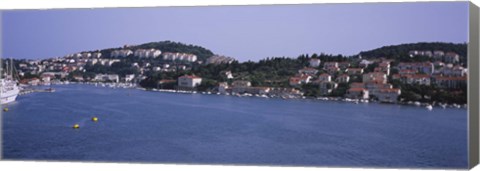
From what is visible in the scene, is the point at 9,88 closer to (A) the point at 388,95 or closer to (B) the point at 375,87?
(B) the point at 375,87

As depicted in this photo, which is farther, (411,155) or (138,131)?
(138,131)

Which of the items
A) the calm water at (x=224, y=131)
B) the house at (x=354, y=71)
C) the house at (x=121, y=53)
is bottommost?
the calm water at (x=224, y=131)

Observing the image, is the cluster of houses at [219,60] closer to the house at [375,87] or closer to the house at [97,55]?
the house at [97,55]

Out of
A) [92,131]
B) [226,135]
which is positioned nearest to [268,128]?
[226,135]

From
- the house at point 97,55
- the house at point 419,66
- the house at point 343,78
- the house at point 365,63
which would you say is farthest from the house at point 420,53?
the house at point 97,55

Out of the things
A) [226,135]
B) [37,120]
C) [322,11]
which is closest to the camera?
[322,11]

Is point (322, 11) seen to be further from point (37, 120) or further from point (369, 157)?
point (37, 120)

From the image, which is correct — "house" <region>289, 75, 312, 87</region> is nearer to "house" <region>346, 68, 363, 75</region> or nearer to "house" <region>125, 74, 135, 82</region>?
"house" <region>346, 68, 363, 75</region>
